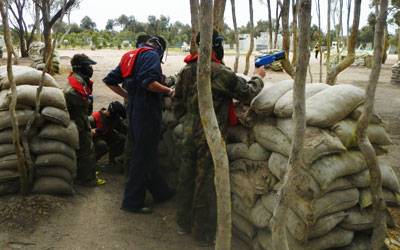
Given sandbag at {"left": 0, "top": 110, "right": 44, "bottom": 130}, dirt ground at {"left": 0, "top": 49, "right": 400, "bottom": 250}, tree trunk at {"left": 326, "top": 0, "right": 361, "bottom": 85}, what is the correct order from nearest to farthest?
dirt ground at {"left": 0, "top": 49, "right": 400, "bottom": 250} < sandbag at {"left": 0, "top": 110, "right": 44, "bottom": 130} < tree trunk at {"left": 326, "top": 0, "right": 361, "bottom": 85}

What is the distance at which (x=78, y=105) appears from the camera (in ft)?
12.1

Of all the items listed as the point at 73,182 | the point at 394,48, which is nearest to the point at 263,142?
the point at 73,182

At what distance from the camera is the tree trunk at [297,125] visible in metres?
1.59

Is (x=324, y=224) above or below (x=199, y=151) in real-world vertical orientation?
below

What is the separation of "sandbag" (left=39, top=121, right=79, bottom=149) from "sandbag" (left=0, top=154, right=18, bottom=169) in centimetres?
31

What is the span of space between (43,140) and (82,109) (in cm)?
52

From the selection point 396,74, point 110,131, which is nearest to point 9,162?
point 110,131

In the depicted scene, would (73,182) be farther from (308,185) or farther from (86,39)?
(86,39)

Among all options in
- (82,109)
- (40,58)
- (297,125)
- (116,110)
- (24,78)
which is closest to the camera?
(297,125)

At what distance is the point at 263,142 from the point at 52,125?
214 cm

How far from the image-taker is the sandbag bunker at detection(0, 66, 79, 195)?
331cm

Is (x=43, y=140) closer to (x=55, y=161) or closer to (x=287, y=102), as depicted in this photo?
(x=55, y=161)

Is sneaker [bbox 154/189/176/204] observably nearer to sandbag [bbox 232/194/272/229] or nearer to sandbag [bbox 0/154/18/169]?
sandbag [bbox 232/194/272/229]

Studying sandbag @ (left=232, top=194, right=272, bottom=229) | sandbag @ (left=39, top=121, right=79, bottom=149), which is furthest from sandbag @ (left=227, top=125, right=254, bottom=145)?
sandbag @ (left=39, top=121, right=79, bottom=149)
